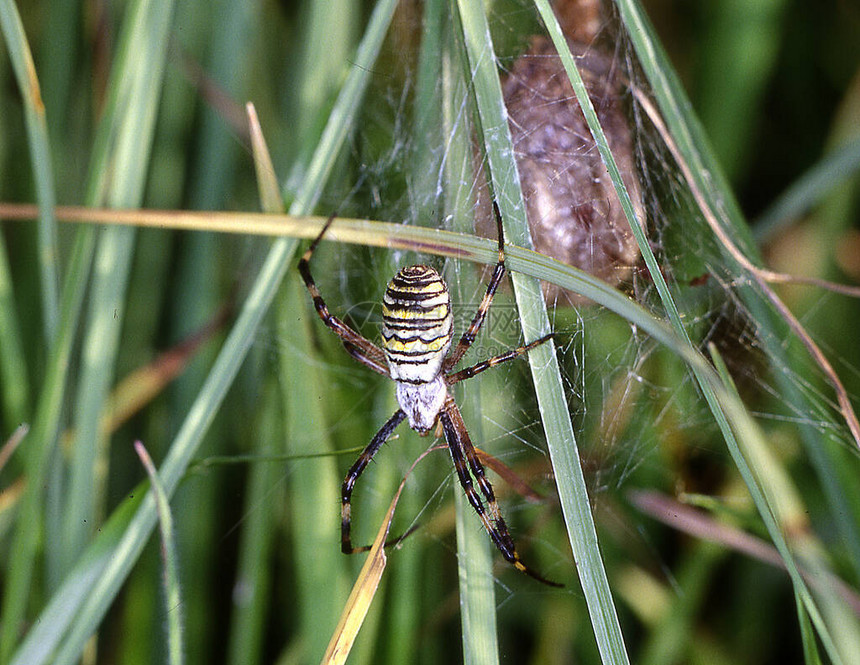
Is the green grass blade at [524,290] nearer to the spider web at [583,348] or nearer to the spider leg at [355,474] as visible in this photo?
the spider web at [583,348]

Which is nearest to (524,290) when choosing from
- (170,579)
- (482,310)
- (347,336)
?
(482,310)

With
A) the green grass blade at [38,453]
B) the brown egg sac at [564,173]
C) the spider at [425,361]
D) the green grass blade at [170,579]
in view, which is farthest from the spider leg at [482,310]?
the green grass blade at [38,453]

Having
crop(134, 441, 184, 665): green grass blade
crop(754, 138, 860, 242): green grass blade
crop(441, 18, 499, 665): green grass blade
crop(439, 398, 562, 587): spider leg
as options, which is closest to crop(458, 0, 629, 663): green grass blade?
crop(441, 18, 499, 665): green grass blade

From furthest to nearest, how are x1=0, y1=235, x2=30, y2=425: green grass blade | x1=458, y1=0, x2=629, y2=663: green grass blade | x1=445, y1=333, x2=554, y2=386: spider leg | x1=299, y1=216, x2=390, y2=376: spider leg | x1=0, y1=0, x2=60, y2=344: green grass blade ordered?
1. x1=299, y1=216, x2=390, y2=376: spider leg
2. x1=0, y1=235, x2=30, y2=425: green grass blade
3. x1=0, y1=0, x2=60, y2=344: green grass blade
4. x1=445, y1=333, x2=554, y2=386: spider leg
5. x1=458, y1=0, x2=629, y2=663: green grass blade

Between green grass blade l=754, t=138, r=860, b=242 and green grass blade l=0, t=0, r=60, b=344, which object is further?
green grass blade l=754, t=138, r=860, b=242

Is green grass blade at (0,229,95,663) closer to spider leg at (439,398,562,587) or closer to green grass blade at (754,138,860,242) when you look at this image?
spider leg at (439,398,562,587)

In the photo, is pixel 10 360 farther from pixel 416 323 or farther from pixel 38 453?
pixel 416 323

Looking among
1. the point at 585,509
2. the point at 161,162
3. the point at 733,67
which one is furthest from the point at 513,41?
the point at 161,162
